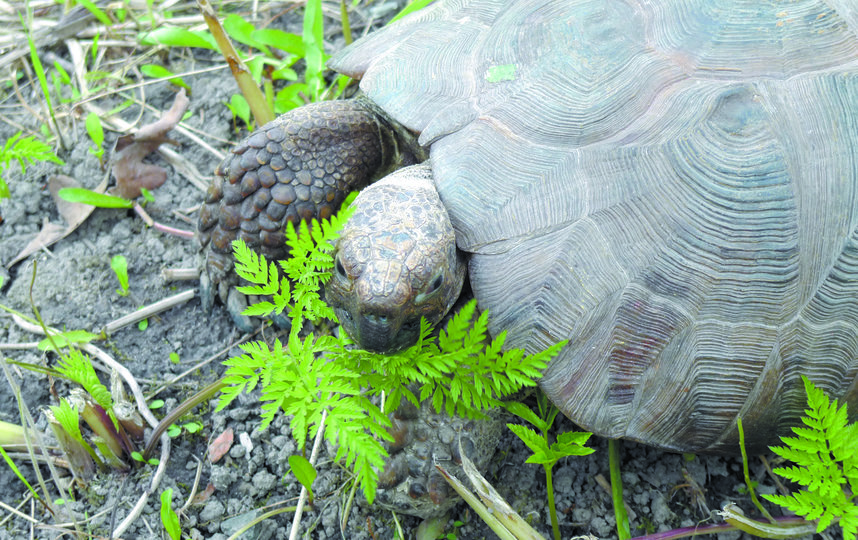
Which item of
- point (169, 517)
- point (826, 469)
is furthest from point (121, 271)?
point (826, 469)

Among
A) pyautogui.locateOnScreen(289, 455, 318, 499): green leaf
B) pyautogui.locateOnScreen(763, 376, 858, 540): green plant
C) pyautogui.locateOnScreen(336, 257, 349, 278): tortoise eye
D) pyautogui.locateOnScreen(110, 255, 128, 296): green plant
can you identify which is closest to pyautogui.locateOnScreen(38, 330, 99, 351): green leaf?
pyautogui.locateOnScreen(110, 255, 128, 296): green plant

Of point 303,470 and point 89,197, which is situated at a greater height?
point 89,197

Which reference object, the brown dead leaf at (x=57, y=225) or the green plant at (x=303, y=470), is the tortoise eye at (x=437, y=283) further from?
the brown dead leaf at (x=57, y=225)

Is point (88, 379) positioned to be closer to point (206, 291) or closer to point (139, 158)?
point (206, 291)

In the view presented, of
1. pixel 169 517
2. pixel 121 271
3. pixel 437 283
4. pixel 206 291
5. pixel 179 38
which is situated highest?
pixel 179 38

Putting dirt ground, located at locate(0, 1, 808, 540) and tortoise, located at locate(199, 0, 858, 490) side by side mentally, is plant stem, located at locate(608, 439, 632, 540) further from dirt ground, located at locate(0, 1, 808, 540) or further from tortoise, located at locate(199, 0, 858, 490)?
tortoise, located at locate(199, 0, 858, 490)
